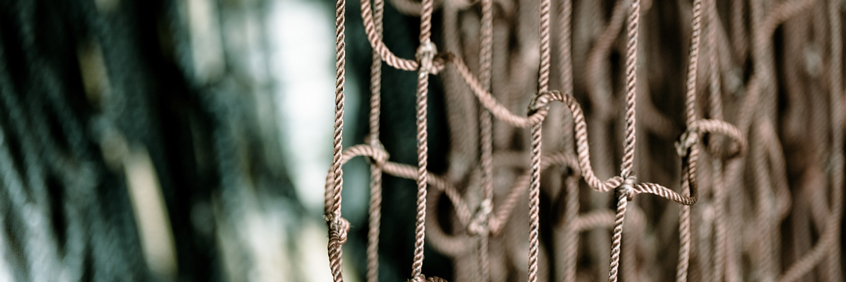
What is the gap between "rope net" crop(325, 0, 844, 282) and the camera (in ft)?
1.78

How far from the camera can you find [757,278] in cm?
63

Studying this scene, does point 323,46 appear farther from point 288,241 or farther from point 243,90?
point 288,241

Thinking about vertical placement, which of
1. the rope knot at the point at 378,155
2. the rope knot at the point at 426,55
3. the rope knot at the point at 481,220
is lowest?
the rope knot at the point at 481,220

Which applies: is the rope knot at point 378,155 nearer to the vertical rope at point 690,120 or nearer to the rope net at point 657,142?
the rope net at point 657,142

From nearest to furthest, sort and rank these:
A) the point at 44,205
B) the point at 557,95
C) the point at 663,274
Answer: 1. the point at 557,95
2. the point at 44,205
3. the point at 663,274

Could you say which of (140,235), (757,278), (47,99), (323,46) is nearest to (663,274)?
(757,278)

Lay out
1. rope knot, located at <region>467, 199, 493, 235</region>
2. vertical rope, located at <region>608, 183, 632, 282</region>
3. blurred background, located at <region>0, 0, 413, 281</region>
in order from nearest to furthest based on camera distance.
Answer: vertical rope, located at <region>608, 183, 632, 282</region> → rope knot, located at <region>467, 199, 493, 235</region> → blurred background, located at <region>0, 0, 413, 281</region>

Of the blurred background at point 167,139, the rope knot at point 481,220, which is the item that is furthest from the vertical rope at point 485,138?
the blurred background at point 167,139

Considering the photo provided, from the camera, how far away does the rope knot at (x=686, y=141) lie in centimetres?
38

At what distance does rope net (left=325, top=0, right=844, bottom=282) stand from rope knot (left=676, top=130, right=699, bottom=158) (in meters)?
0.10

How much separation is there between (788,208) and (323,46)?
2.44ft

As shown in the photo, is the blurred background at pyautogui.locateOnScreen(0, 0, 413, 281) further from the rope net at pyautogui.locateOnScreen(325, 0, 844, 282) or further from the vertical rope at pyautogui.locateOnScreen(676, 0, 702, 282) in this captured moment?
the vertical rope at pyautogui.locateOnScreen(676, 0, 702, 282)

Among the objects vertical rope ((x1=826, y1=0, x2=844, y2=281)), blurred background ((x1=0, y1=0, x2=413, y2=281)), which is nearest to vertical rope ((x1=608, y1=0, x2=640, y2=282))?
vertical rope ((x1=826, y1=0, x2=844, y2=281))

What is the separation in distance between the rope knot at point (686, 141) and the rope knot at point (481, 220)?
6.6 inches
